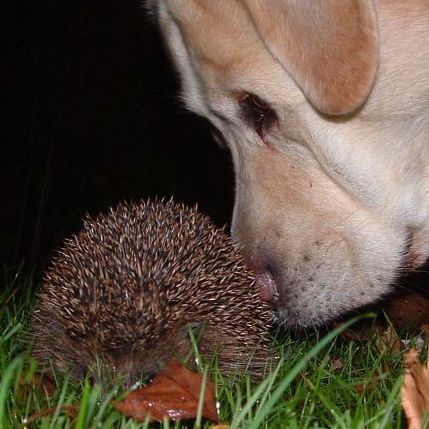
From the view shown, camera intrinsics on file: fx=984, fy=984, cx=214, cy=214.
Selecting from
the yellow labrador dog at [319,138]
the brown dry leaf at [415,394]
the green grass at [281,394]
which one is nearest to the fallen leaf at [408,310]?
the green grass at [281,394]

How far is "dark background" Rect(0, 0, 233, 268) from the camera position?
17.9ft

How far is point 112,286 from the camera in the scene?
2.81 m

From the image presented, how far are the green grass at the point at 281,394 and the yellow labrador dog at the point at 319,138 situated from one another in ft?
0.92

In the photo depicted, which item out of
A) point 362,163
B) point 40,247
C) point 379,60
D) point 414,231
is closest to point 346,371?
point 414,231

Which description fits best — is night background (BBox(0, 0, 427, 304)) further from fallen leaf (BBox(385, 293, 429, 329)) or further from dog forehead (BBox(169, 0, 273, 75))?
dog forehead (BBox(169, 0, 273, 75))

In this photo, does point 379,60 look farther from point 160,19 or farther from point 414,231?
point 160,19

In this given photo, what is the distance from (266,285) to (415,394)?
897 millimetres

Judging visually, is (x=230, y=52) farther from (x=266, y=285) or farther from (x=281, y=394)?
(x=281, y=394)

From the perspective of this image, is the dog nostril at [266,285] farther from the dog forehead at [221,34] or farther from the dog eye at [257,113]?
the dog forehead at [221,34]

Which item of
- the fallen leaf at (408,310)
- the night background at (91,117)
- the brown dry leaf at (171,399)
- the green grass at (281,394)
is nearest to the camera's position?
the green grass at (281,394)

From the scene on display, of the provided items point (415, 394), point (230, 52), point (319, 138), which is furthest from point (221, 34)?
point (415, 394)

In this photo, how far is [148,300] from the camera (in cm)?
279

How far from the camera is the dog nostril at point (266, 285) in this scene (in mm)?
3090

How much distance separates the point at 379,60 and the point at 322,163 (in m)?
0.35
